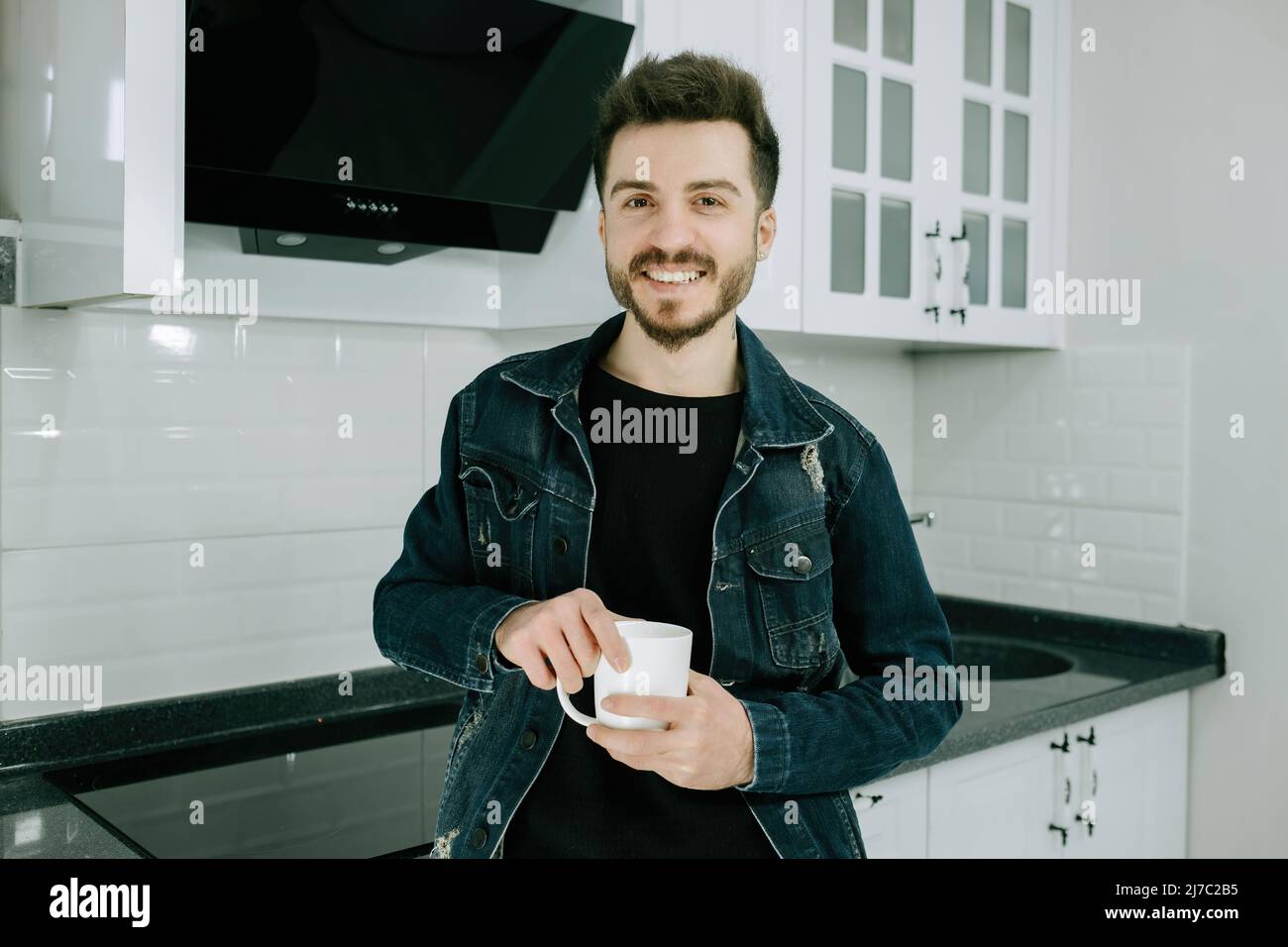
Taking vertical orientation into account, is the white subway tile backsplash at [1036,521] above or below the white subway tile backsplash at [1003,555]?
above

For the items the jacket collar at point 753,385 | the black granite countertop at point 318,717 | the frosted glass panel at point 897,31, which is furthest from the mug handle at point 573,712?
the frosted glass panel at point 897,31

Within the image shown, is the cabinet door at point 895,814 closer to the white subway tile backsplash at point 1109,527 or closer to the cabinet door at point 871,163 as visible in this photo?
the cabinet door at point 871,163

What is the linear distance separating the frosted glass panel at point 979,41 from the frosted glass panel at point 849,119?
34cm

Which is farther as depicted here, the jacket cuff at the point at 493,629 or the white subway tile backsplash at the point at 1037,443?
the white subway tile backsplash at the point at 1037,443

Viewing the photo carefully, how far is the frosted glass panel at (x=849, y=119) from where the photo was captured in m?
1.92

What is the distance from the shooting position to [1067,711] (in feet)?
6.12

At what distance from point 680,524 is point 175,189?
62 cm

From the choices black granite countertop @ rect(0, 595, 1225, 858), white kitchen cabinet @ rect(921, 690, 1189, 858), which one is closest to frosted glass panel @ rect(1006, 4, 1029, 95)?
black granite countertop @ rect(0, 595, 1225, 858)

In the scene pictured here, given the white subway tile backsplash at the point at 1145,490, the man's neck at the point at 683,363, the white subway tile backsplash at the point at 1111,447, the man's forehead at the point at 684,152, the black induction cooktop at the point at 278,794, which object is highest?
the man's forehead at the point at 684,152

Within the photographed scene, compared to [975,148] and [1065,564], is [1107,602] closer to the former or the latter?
[1065,564]

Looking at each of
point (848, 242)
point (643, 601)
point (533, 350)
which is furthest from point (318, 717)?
point (848, 242)

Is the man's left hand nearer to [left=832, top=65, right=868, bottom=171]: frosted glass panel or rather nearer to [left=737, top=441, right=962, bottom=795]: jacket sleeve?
[left=737, top=441, right=962, bottom=795]: jacket sleeve

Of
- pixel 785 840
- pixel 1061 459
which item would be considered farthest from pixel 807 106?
pixel 785 840

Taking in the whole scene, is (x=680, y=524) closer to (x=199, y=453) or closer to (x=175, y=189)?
(x=175, y=189)
